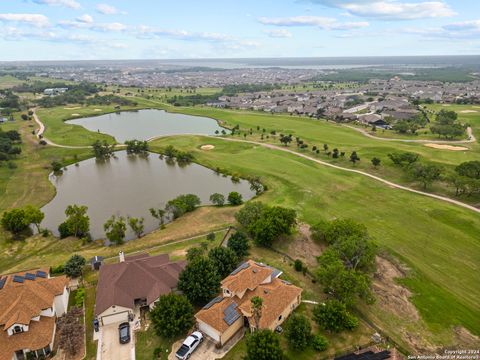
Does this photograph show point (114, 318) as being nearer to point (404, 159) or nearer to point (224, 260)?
point (224, 260)

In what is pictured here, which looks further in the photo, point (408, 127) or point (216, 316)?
point (408, 127)

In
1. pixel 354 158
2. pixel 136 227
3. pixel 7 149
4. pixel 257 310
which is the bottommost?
pixel 136 227

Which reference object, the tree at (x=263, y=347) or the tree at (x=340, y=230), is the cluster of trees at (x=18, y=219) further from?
the tree at (x=340, y=230)

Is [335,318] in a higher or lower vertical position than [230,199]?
higher

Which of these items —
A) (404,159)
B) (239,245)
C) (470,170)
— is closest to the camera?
(239,245)

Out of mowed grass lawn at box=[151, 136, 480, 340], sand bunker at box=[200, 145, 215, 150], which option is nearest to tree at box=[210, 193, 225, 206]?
mowed grass lawn at box=[151, 136, 480, 340]

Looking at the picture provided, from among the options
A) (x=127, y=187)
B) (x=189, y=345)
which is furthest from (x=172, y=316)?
(x=127, y=187)

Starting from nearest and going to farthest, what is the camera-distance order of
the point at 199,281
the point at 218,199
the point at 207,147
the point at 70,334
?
the point at 70,334, the point at 199,281, the point at 218,199, the point at 207,147

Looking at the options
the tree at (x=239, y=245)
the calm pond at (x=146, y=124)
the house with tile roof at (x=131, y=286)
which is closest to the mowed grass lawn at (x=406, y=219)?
the tree at (x=239, y=245)
